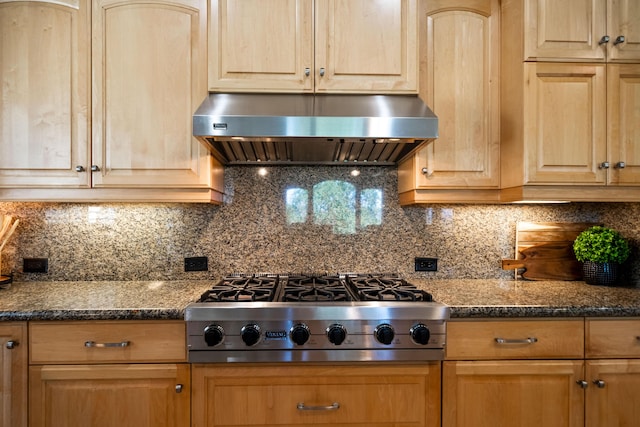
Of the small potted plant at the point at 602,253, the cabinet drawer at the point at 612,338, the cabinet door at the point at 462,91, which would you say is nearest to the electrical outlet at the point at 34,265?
the cabinet door at the point at 462,91

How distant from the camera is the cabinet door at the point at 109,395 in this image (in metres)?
1.30

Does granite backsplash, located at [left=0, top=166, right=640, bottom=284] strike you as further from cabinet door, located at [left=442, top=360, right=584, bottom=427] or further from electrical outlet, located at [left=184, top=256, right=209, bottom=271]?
cabinet door, located at [left=442, top=360, right=584, bottom=427]

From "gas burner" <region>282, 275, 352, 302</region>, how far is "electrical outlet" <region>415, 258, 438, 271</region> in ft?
1.58

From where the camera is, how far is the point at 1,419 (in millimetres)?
1297

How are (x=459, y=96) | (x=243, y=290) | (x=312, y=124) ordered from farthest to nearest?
(x=459, y=96), (x=243, y=290), (x=312, y=124)

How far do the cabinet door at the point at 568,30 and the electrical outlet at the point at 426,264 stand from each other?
1103 millimetres

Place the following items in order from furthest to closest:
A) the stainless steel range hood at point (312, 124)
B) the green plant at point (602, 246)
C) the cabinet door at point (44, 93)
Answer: the green plant at point (602, 246) → the cabinet door at point (44, 93) → the stainless steel range hood at point (312, 124)

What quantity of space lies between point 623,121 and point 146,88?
87.3 inches

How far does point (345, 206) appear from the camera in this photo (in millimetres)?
1965

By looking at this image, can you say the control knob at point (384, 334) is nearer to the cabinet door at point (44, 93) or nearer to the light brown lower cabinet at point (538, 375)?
the light brown lower cabinet at point (538, 375)

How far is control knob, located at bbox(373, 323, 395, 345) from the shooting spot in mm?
1297

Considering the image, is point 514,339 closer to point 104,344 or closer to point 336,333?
point 336,333

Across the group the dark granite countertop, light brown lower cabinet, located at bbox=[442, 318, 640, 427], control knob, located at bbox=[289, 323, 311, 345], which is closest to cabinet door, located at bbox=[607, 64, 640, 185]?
the dark granite countertop

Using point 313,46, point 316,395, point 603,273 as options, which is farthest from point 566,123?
point 316,395
